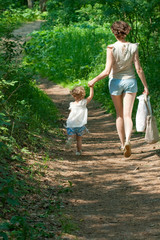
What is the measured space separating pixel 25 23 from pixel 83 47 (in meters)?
13.8

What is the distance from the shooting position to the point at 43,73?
56.6ft

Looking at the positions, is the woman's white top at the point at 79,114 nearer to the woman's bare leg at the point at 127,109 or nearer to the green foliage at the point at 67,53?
the woman's bare leg at the point at 127,109

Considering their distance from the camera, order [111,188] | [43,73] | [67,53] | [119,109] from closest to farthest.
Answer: [111,188], [119,109], [43,73], [67,53]

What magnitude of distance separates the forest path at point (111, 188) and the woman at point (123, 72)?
52 centimetres

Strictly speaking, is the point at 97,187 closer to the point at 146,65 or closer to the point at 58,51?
the point at 146,65

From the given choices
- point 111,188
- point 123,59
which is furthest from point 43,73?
point 111,188

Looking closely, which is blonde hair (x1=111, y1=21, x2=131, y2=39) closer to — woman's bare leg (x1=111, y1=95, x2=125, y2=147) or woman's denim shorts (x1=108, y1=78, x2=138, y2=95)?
woman's denim shorts (x1=108, y1=78, x2=138, y2=95)

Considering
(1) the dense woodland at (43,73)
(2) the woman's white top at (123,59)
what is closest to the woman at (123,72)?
(2) the woman's white top at (123,59)

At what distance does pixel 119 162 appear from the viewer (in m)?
7.07

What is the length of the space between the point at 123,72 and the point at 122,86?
9.0 inches

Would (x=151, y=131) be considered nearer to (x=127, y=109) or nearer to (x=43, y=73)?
(x=127, y=109)

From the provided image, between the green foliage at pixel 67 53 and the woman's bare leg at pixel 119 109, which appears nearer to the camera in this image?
the woman's bare leg at pixel 119 109

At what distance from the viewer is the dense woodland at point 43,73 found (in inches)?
186

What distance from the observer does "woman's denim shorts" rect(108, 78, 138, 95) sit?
Result: 22.5ft
